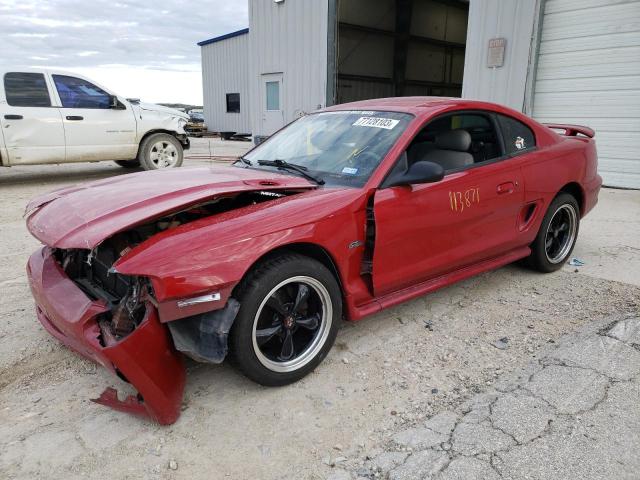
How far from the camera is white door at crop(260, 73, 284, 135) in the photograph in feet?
45.2

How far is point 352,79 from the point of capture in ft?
51.8

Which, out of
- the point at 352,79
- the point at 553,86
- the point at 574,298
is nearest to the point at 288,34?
the point at 352,79

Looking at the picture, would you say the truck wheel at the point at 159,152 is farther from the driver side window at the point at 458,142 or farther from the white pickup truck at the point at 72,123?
the driver side window at the point at 458,142

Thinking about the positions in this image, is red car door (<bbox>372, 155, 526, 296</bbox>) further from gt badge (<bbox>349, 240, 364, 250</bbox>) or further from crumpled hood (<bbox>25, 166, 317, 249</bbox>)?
crumpled hood (<bbox>25, 166, 317, 249</bbox>)

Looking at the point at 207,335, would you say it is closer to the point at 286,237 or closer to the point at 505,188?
the point at 286,237

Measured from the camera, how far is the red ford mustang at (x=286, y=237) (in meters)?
2.23

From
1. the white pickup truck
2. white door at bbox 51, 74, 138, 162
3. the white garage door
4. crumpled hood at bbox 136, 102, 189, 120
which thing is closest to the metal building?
the white garage door

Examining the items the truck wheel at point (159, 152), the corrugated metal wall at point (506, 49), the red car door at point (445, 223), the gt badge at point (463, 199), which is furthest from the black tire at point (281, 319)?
the corrugated metal wall at point (506, 49)

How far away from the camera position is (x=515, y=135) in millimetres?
3850

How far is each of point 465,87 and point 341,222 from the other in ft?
26.8

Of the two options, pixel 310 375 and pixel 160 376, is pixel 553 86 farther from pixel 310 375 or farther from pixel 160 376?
pixel 160 376

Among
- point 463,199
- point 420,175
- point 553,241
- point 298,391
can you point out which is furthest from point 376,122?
point 553,241

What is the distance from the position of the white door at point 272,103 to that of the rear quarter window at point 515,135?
406 inches

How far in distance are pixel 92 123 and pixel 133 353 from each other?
25.1ft
